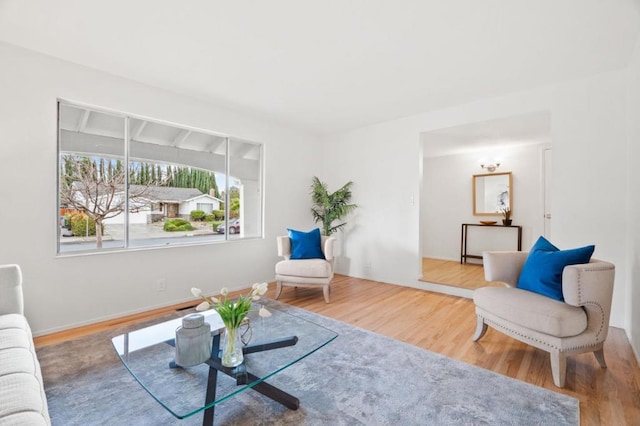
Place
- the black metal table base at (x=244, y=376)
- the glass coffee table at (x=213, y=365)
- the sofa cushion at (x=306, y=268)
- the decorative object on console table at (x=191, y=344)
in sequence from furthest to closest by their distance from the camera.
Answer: the sofa cushion at (x=306, y=268) < the decorative object on console table at (x=191, y=344) < the black metal table base at (x=244, y=376) < the glass coffee table at (x=213, y=365)

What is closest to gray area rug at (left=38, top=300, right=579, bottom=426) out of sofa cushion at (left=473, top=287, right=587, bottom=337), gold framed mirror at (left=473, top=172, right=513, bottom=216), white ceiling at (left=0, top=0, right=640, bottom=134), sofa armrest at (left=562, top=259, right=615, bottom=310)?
sofa cushion at (left=473, top=287, right=587, bottom=337)

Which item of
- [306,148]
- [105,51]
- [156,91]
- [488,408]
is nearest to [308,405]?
[488,408]

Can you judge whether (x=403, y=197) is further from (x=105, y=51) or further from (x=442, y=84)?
(x=105, y=51)

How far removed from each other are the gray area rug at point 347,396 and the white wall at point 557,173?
6.25 ft

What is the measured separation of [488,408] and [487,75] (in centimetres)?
294

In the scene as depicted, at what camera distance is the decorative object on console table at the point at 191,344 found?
5.16ft

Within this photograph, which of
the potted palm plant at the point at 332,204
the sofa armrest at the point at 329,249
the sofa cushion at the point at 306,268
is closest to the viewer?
the sofa cushion at the point at 306,268

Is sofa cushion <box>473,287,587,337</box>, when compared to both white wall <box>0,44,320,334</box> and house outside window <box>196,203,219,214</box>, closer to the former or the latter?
white wall <box>0,44,320,334</box>

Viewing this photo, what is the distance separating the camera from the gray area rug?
158 cm

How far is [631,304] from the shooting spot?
2500 mm

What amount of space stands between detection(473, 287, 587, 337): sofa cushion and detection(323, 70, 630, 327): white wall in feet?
4.38

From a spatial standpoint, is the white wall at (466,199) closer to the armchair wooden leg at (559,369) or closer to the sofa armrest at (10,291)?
the armchair wooden leg at (559,369)

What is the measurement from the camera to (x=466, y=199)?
6152 mm

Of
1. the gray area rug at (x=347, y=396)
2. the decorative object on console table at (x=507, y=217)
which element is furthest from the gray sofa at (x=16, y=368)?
the decorative object on console table at (x=507, y=217)
